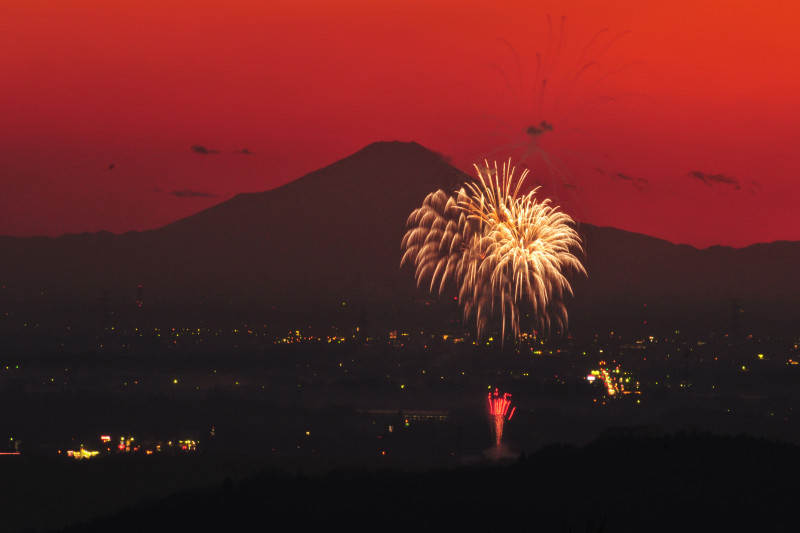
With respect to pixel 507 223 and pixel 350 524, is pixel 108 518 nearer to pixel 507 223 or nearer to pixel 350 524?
pixel 350 524

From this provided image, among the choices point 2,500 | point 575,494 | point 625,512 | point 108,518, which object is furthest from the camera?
point 2,500

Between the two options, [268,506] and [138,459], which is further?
[138,459]

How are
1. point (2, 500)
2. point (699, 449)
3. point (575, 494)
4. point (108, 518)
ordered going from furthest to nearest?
point (2, 500), point (108, 518), point (699, 449), point (575, 494)

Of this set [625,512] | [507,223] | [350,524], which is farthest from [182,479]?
[625,512]

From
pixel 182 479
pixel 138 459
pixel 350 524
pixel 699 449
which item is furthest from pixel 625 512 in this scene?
pixel 138 459

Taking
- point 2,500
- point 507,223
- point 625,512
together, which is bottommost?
point 2,500

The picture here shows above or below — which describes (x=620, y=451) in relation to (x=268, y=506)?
above

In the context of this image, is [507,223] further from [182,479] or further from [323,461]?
[323,461]
